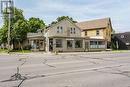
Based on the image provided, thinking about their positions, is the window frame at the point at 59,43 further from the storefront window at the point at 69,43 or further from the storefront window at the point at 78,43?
the storefront window at the point at 78,43

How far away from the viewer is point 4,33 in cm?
6388

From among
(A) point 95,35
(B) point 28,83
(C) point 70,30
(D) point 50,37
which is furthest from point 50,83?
(A) point 95,35

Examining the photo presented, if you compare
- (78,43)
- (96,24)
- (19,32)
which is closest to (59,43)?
(78,43)

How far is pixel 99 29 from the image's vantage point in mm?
63875

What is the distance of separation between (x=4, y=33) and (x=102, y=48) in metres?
26.4

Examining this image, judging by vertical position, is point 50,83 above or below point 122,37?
below

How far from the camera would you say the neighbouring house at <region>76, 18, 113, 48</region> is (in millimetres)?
62562

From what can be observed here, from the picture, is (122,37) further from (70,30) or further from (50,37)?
(50,37)

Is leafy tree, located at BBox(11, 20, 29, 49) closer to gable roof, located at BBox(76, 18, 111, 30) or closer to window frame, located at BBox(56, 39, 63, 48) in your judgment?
window frame, located at BBox(56, 39, 63, 48)

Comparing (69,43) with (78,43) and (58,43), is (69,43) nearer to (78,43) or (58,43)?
(78,43)

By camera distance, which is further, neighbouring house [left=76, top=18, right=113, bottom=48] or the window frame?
neighbouring house [left=76, top=18, right=113, bottom=48]

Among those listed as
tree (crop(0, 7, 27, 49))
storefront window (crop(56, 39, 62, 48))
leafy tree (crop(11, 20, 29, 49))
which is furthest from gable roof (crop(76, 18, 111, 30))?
storefront window (crop(56, 39, 62, 48))

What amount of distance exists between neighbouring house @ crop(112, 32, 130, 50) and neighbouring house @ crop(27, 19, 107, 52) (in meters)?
14.1

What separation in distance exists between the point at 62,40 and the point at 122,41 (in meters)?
25.1
